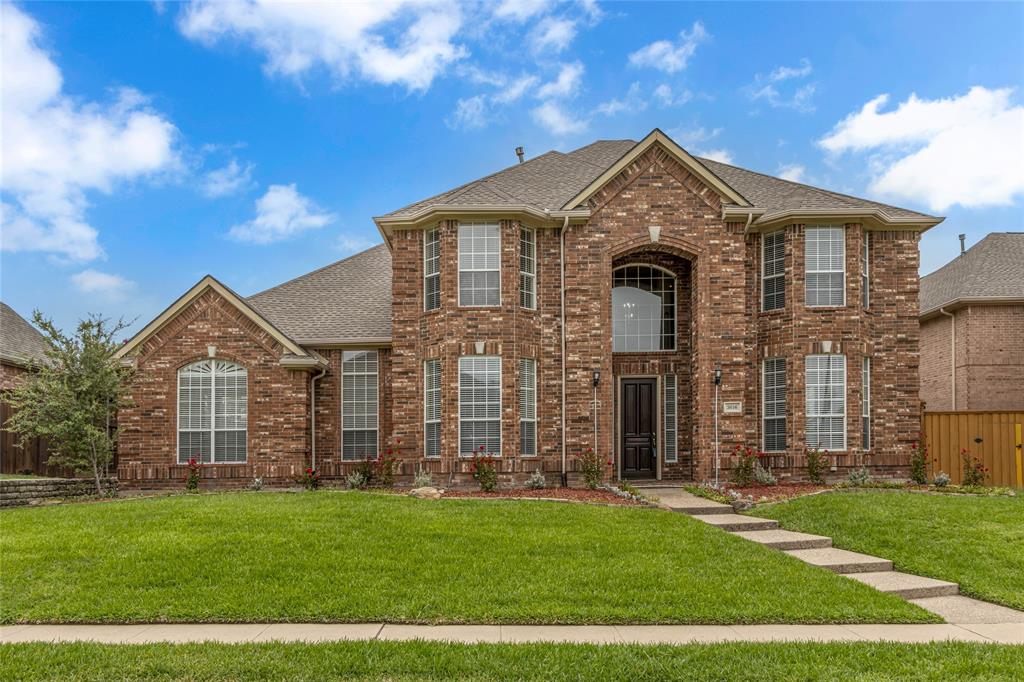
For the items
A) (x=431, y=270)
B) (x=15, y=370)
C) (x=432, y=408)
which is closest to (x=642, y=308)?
(x=431, y=270)

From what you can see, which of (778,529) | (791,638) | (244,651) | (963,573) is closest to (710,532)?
(778,529)

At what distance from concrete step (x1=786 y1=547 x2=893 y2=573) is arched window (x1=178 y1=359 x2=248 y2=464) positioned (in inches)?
490

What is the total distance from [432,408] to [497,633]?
9.74 metres

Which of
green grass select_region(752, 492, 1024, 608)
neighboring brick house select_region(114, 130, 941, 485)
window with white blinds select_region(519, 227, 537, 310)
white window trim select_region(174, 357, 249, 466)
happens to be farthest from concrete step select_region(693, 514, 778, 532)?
white window trim select_region(174, 357, 249, 466)

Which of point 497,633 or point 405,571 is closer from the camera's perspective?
point 497,633

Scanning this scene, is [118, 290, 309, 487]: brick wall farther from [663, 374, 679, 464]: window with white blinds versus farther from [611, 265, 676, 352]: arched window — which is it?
[663, 374, 679, 464]: window with white blinds

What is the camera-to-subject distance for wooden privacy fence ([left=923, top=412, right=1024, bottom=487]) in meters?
16.4

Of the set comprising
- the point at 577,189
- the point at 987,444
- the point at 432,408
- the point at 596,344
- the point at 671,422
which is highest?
the point at 577,189

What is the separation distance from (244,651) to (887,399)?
1544 centimetres

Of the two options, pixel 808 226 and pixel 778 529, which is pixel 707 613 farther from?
pixel 808 226

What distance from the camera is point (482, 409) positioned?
15.6m

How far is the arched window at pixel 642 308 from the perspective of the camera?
17.4m

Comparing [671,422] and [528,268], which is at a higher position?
[528,268]

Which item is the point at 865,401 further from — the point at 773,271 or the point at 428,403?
the point at 428,403
